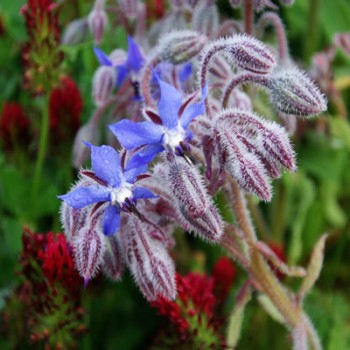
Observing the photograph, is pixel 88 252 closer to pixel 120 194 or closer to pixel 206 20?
pixel 120 194

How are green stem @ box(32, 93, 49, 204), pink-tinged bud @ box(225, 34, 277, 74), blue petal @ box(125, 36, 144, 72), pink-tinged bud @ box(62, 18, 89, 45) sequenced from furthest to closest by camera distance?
pink-tinged bud @ box(62, 18, 89, 45)
green stem @ box(32, 93, 49, 204)
blue petal @ box(125, 36, 144, 72)
pink-tinged bud @ box(225, 34, 277, 74)

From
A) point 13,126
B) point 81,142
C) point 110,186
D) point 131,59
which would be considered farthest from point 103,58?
point 110,186

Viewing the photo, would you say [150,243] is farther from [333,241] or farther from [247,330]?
[333,241]

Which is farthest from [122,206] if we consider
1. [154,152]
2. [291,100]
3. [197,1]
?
[197,1]

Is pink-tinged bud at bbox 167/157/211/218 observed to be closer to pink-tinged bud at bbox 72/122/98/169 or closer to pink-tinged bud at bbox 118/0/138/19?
pink-tinged bud at bbox 72/122/98/169

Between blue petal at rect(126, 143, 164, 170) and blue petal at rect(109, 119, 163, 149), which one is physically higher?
blue petal at rect(109, 119, 163, 149)

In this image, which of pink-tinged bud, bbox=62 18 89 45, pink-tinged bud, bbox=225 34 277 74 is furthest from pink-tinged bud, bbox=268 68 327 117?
pink-tinged bud, bbox=62 18 89 45
